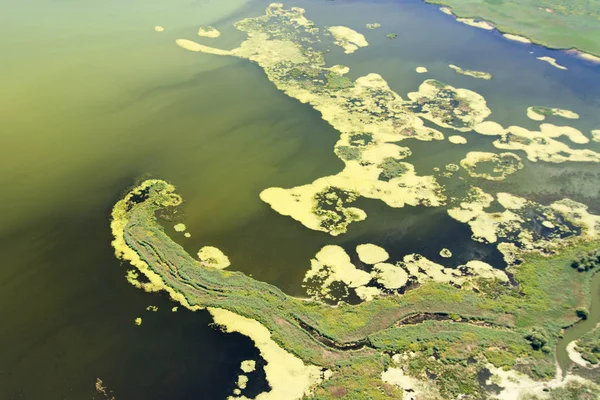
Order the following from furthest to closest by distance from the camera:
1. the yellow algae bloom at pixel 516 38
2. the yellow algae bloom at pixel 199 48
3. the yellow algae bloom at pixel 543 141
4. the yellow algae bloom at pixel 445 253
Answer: the yellow algae bloom at pixel 516 38 < the yellow algae bloom at pixel 199 48 < the yellow algae bloom at pixel 543 141 < the yellow algae bloom at pixel 445 253

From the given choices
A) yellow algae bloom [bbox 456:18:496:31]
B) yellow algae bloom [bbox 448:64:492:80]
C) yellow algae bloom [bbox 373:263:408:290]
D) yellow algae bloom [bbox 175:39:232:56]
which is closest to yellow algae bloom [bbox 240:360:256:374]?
yellow algae bloom [bbox 373:263:408:290]

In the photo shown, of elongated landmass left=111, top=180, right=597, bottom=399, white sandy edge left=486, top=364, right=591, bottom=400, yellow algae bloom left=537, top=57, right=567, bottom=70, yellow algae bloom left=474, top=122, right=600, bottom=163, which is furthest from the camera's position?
yellow algae bloom left=537, top=57, right=567, bottom=70

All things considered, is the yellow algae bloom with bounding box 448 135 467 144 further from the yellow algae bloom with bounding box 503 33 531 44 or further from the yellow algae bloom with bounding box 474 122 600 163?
the yellow algae bloom with bounding box 503 33 531 44

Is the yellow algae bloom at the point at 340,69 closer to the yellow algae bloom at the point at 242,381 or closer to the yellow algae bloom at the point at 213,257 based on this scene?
the yellow algae bloom at the point at 213,257

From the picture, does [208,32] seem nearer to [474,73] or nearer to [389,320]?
[474,73]

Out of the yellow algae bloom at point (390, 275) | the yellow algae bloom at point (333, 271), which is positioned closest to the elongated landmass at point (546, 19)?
the yellow algae bloom at point (390, 275)

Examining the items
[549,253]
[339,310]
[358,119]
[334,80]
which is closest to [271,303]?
[339,310]
